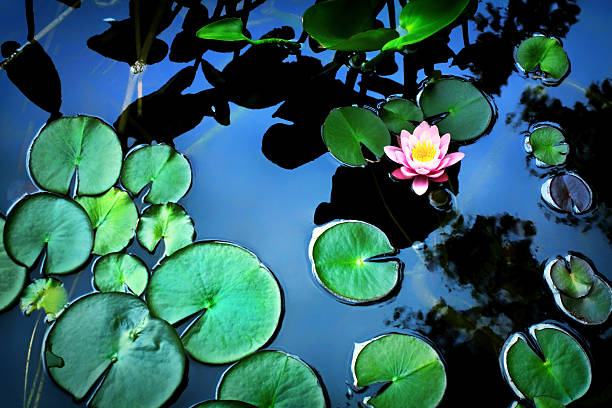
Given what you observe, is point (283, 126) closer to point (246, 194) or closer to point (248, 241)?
point (246, 194)

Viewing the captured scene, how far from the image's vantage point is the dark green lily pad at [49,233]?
124 cm

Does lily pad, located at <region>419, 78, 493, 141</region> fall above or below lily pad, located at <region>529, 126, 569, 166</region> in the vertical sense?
above

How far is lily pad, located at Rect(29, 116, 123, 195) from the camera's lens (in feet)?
4.42

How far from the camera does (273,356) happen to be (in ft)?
3.69

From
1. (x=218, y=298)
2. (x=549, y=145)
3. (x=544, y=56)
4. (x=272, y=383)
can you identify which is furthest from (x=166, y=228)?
(x=544, y=56)

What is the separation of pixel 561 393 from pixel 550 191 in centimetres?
59

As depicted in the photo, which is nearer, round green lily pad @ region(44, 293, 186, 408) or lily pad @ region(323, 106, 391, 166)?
round green lily pad @ region(44, 293, 186, 408)

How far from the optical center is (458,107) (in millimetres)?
1498

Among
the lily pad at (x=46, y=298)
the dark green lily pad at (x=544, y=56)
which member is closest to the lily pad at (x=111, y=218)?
the lily pad at (x=46, y=298)

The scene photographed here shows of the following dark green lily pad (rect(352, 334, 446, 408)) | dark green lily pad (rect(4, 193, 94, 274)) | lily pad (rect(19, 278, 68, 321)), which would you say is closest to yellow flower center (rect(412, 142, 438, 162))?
dark green lily pad (rect(352, 334, 446, 408))

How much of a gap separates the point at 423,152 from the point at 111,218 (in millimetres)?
957

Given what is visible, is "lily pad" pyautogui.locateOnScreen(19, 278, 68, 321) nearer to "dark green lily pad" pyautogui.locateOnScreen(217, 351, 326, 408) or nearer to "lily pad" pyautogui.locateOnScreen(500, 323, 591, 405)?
"dark green lily pad" pyautogui.locateOnScreen(217, 351, 326, 408)

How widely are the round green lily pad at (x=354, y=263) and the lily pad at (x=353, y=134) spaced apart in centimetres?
25

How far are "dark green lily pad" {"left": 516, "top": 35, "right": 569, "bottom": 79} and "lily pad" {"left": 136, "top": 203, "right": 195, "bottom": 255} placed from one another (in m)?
1.31
